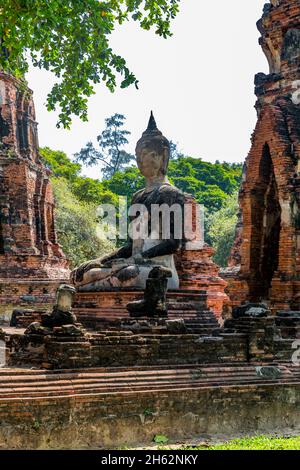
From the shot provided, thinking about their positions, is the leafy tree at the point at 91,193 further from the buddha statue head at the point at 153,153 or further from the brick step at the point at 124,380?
the brick step at the point at 124,380

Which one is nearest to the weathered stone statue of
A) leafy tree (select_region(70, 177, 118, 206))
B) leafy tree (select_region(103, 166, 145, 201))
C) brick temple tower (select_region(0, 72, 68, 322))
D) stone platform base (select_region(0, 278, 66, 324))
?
stone platform base (select_region(0, 278, 66, 324))

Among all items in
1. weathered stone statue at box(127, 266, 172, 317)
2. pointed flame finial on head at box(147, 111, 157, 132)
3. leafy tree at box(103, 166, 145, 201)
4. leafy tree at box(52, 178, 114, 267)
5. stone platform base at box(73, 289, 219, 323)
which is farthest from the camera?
leafy tree at box(103, 166, 145, 201)

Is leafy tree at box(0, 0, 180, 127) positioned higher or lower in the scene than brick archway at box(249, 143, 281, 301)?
higher

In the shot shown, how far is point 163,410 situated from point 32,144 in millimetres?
16778

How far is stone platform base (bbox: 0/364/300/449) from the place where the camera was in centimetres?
639

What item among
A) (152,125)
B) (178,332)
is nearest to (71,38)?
(152,125)

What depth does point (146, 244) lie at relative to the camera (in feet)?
31.6

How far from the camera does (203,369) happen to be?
7574 millimetres

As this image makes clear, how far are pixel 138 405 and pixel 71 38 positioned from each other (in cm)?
536

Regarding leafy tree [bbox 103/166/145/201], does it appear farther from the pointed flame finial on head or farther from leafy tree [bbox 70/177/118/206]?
the pointed flame finial on head

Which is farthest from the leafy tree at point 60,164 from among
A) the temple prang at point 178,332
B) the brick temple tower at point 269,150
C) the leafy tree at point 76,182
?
the temple prang at point 178,332

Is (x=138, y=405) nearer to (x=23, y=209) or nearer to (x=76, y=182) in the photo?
(x=23, y=209)

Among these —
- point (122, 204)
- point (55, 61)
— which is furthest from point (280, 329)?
point (122, 204)

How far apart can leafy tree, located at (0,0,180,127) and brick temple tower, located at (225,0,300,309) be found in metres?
3.16
